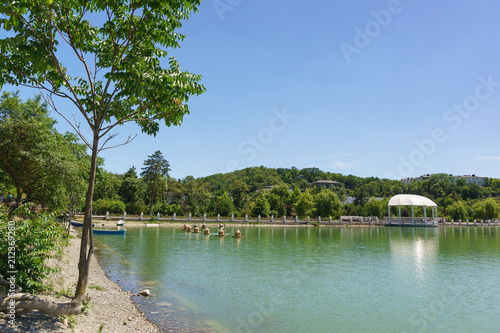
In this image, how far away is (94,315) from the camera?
774 centimetres

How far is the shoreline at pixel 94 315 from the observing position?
236 inches

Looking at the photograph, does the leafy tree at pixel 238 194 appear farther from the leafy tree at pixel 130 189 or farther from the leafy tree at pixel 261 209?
the leafy tree at pixel 130 189

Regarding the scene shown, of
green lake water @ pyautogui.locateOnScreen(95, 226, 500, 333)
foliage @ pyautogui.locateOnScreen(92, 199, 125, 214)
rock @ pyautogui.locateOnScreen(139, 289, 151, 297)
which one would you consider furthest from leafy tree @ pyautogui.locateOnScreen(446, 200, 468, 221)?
rock @ pyautogui.locateOnScreen(139, 289, 151, 297)

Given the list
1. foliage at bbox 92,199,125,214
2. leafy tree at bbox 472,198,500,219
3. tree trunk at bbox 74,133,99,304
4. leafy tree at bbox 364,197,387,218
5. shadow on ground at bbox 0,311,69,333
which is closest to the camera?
shadow on ground at bbox 0,311,69,333

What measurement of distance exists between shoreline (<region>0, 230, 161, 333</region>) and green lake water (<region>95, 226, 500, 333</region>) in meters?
0.61

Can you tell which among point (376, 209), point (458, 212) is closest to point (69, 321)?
point (376, 209)

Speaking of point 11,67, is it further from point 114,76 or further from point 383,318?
point 383,318

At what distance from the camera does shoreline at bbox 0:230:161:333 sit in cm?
600

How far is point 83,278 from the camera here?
6.98m

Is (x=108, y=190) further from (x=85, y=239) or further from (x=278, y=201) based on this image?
(x=85, y=239)

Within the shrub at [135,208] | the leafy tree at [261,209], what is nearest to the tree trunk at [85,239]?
the shrub at [135,208]

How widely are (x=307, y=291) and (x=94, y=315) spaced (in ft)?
26.8

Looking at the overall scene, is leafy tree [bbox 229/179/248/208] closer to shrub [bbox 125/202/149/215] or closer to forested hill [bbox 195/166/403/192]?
shrub [bbox 125/202/149/215]

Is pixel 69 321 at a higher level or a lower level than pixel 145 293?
higher
